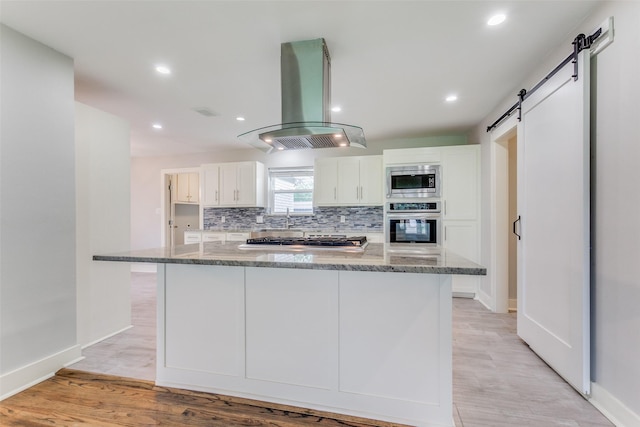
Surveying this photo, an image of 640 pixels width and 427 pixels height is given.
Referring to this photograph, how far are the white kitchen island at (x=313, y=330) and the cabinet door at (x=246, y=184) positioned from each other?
10.3 ft

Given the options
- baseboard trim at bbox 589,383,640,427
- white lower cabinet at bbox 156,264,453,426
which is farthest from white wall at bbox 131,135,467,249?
baseboard trim at bbox 589,383,640,427

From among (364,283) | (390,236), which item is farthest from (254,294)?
(390,236)

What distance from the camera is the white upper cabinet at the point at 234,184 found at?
16.3 feet

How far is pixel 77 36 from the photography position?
6.47ft

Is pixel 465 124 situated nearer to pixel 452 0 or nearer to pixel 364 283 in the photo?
pixel 452 0

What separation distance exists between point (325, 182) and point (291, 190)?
0.83m

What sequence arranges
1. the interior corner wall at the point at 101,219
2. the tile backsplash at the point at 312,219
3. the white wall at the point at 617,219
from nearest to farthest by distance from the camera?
the white wall at the point at 617,219, the interior corner wall at the point at 101,219, the tile backsplash at the point at 312,219

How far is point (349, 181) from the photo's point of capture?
454cm

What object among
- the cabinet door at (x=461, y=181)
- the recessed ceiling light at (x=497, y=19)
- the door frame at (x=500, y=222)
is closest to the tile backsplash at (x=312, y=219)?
the cabinet door at (x=461, y=181)

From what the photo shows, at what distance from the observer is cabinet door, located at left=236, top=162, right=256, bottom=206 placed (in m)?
4.96

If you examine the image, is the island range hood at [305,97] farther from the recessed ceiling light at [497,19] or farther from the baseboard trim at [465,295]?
the baseboard trim at [465,295]

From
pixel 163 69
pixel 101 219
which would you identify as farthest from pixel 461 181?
pixel 101 219

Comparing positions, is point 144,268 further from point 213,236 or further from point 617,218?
point 617,218

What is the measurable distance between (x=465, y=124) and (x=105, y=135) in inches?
170
